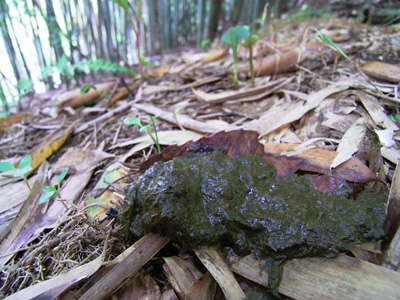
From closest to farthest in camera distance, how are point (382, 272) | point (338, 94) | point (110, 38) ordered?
point (382, 272) < point (338, 94) < point (110, 38)

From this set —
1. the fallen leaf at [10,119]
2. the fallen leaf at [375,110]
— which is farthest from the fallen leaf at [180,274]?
the fallen leaf at [10,119]

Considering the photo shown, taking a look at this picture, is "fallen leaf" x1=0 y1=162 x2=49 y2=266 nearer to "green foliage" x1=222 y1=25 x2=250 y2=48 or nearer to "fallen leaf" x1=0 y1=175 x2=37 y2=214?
"fallen leaf" x1=0 y1=175 x2=37 y2=214

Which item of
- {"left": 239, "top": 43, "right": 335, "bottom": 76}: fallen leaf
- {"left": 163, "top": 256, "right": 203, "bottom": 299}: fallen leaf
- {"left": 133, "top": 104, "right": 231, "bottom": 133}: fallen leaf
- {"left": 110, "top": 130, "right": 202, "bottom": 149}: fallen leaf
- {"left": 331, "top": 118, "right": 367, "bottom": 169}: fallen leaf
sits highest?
{"left": 239, "top": 43, "right": 335, "bottom": 76}: fallen leaf

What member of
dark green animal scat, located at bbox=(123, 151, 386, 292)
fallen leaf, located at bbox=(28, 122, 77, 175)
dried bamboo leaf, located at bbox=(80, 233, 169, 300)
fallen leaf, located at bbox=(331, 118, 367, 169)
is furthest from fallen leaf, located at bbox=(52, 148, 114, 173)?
fallen leaf, located at bbox=(331, 118, 367, 169)

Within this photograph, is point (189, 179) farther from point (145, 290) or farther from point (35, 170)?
point (35, 170)

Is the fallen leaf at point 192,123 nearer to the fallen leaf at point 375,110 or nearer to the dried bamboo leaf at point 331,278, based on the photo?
the fallen leaf at point 375,110

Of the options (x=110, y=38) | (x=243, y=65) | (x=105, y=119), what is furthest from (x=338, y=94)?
(x=110, y=38)
